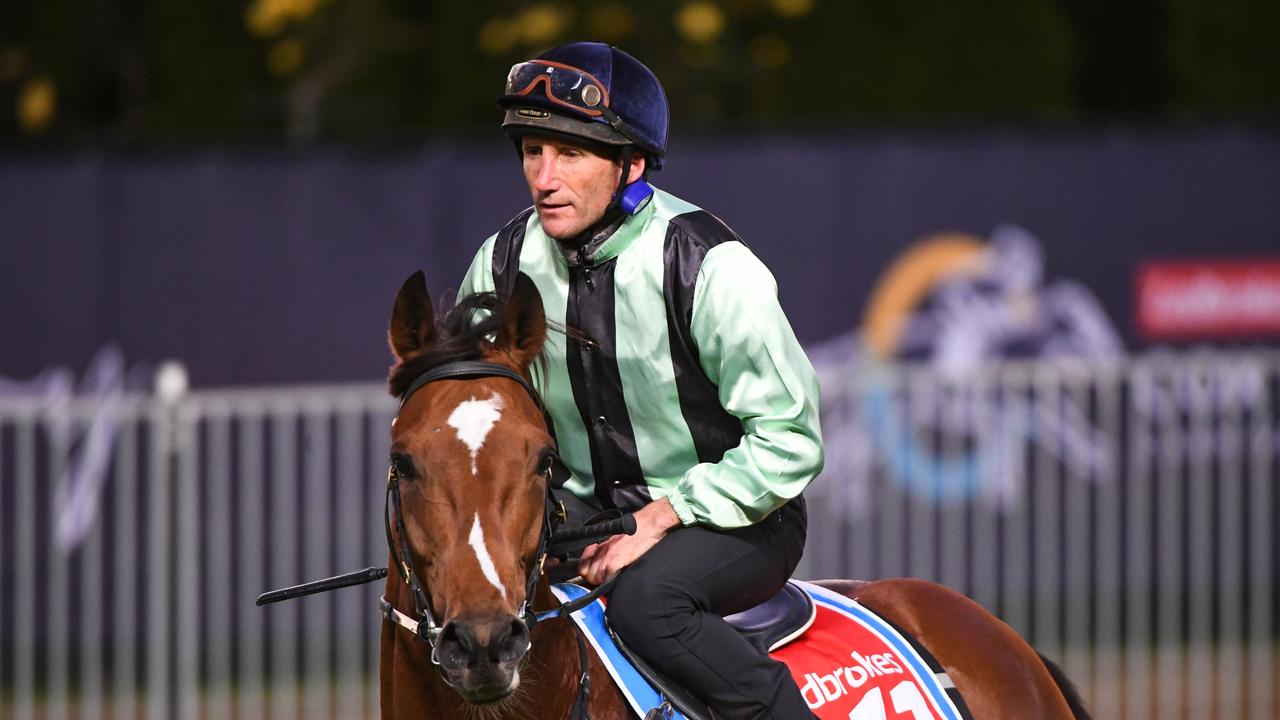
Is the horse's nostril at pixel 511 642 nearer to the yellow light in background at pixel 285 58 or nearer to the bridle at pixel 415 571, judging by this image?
the bridle at pixel 415 571

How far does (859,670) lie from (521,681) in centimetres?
91

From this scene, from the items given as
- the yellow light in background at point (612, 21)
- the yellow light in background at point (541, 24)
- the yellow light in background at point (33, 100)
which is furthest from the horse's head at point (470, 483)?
the yellow light in background at point (33, 100)

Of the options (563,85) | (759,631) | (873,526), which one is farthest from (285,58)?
(759,631)

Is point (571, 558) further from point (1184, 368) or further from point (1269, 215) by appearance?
point (1269, 215)

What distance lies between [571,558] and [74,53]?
9.16 meters

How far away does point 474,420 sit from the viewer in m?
3.06

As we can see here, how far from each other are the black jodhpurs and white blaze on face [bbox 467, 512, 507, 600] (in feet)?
1.61

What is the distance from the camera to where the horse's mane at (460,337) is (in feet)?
10.6

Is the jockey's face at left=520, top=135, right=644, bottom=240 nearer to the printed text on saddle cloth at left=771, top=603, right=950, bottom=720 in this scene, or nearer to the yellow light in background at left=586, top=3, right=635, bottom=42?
the printed text on saddle cloth at left=771, top=603, right=950, bottom=720

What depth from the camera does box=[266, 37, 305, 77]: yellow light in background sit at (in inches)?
443

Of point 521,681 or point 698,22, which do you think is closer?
point 521,681

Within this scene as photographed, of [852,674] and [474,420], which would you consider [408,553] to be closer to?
[474,420]

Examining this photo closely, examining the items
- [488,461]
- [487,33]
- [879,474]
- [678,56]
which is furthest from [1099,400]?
[488,461]

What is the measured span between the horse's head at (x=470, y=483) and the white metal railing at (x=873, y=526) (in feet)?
15.2
